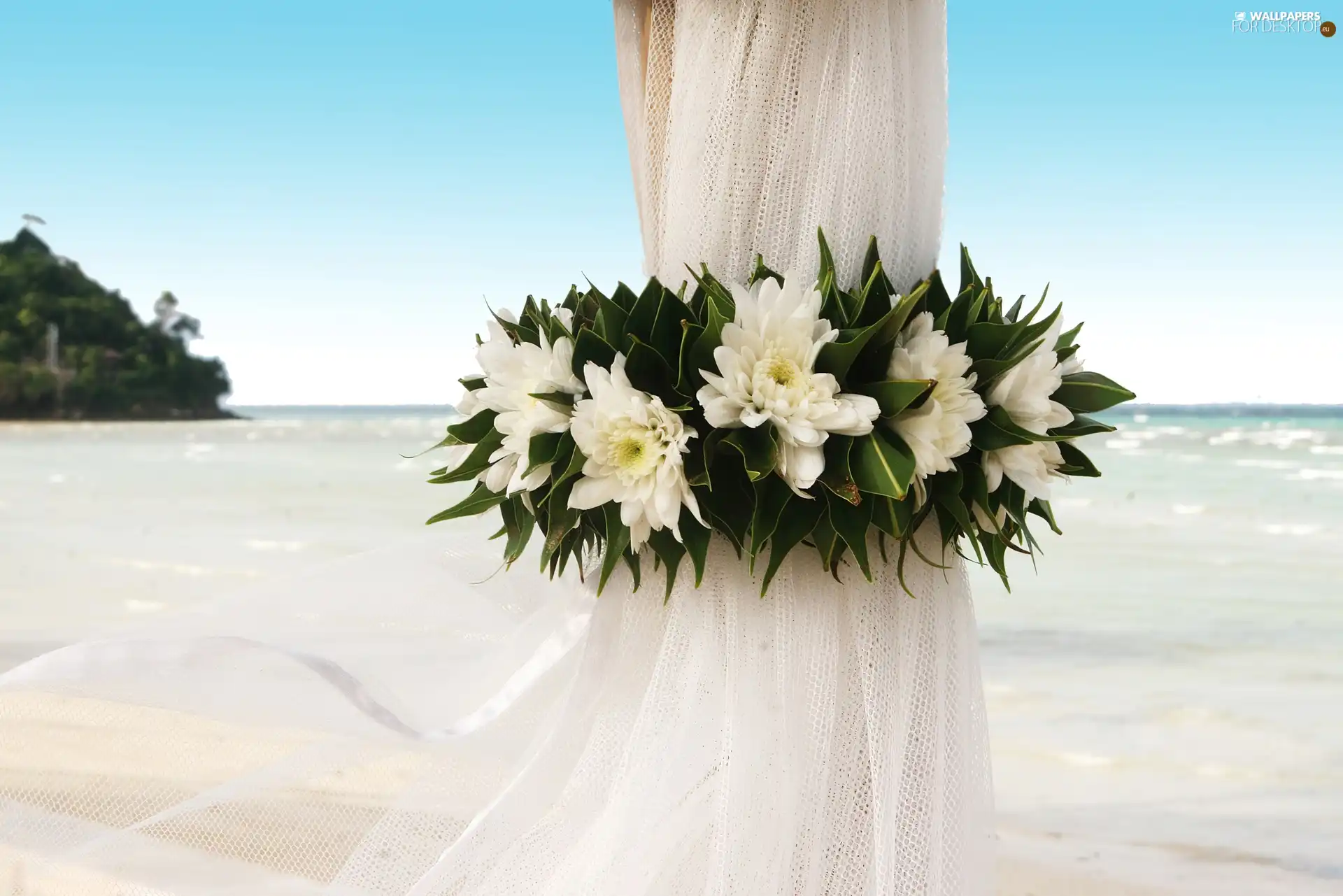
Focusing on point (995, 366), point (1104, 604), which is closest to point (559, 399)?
point (995, 366)

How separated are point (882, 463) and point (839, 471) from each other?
0.04m

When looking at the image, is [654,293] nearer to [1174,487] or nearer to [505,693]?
[505,693]

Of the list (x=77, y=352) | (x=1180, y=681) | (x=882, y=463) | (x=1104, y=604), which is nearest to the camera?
(x=882, y=463)

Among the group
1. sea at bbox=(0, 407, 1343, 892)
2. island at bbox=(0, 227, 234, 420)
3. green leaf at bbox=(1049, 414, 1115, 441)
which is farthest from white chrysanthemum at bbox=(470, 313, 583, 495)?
island at bbox=(0, 227, 234, 420)

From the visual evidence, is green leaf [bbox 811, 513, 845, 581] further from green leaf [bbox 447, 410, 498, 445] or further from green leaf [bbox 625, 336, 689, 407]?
green leaf [bbox 447, 410, 498, 445]

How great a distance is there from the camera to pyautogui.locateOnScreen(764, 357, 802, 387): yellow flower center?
88 centimetres

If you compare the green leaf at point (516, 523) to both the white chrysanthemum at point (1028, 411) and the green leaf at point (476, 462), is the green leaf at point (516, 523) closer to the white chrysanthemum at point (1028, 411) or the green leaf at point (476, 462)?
the green leaf at point (476, 462)

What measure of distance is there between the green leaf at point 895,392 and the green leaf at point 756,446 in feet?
0.30

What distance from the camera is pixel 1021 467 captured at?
3.03ft

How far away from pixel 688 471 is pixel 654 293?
16 cm

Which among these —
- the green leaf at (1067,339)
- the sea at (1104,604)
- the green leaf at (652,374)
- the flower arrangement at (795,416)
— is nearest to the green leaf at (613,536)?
the flower arrangement at (795,416)

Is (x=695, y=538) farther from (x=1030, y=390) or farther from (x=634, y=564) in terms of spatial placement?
(x=1030, y=390)

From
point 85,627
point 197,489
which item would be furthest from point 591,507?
point 197,489

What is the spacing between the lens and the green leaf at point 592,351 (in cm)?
94
